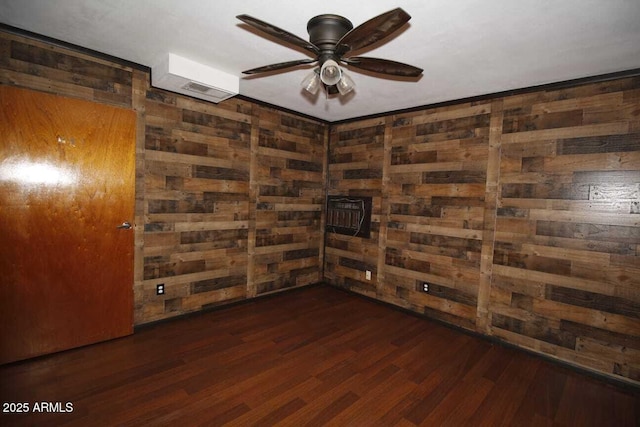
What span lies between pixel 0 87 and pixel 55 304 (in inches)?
71.0

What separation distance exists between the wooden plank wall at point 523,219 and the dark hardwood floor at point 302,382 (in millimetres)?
404

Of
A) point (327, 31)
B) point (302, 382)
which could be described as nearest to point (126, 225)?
point (302, 382)

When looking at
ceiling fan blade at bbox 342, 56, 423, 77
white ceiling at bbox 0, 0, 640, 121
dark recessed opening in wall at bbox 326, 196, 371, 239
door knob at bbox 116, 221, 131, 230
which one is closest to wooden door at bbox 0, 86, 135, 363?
door knob at bbox 116, 221, 131, 230

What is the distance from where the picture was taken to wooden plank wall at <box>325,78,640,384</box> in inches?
102

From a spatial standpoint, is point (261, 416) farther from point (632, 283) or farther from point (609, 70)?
point (609, 70)

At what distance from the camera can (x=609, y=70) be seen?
2586 mm

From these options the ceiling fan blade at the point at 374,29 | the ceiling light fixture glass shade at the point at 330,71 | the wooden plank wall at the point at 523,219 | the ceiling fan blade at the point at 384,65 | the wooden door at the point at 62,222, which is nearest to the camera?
the ceiling fan blade at the point at 374,29

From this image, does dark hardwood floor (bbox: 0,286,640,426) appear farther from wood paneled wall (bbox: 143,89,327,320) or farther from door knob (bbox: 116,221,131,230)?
door knob (bbox: 116,221,131,230)

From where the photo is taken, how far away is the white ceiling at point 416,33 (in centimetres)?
189

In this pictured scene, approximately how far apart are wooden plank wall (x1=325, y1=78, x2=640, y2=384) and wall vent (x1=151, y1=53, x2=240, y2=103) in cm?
218

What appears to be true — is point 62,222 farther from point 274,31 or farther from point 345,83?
point 345,83

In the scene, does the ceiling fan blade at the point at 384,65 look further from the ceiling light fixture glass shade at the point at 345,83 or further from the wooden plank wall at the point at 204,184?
the wooden plank wall at the point at 204,184

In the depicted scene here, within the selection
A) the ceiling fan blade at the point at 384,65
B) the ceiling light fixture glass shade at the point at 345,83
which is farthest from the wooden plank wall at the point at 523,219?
the ceiling light fixture glass shade at the point at 345,83

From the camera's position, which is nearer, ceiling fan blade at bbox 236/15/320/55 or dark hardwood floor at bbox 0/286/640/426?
ceiling fan blade at bbox 236/15/320/55
